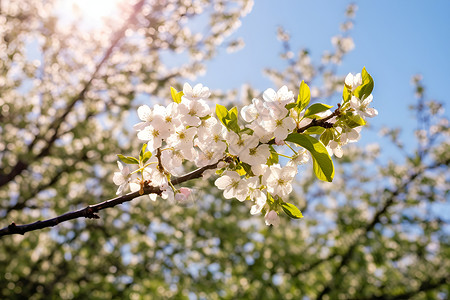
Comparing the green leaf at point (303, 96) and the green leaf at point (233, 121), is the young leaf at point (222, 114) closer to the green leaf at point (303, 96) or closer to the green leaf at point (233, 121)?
the green leaf at point (233, 121)

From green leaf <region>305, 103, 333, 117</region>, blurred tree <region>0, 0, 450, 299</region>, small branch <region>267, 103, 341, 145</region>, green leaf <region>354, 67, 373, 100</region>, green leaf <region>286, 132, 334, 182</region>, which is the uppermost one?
green leaf <region>354, 67, 373, 100</region>

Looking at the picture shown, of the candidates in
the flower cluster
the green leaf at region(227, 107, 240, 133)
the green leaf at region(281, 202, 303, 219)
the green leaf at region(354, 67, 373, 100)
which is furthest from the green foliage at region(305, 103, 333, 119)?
the green leaf at region(281, 202, 303, 219)

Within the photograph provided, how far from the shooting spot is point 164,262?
6.57 metres

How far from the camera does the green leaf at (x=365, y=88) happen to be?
1324mm

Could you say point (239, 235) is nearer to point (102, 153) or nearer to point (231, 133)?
point (102, 153)

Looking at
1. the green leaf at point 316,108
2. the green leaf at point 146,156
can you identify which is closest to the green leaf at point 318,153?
the green leaf at point 316,108

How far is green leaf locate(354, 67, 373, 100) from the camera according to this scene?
1.32m

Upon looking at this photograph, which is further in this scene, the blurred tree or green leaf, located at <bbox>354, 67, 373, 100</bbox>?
the blurred tree

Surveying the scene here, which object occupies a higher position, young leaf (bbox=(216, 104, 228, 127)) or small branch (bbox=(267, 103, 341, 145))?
small branch (bbox=(267, 103, 341, 145))

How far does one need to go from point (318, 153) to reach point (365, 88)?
30 centimetres

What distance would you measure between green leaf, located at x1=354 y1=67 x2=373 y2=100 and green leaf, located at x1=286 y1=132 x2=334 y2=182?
0.78ft

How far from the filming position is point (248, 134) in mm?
1299

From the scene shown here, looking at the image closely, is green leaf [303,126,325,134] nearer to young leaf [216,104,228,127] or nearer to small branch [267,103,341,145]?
small branch [267,103,341,145]

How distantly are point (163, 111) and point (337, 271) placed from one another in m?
6.84
